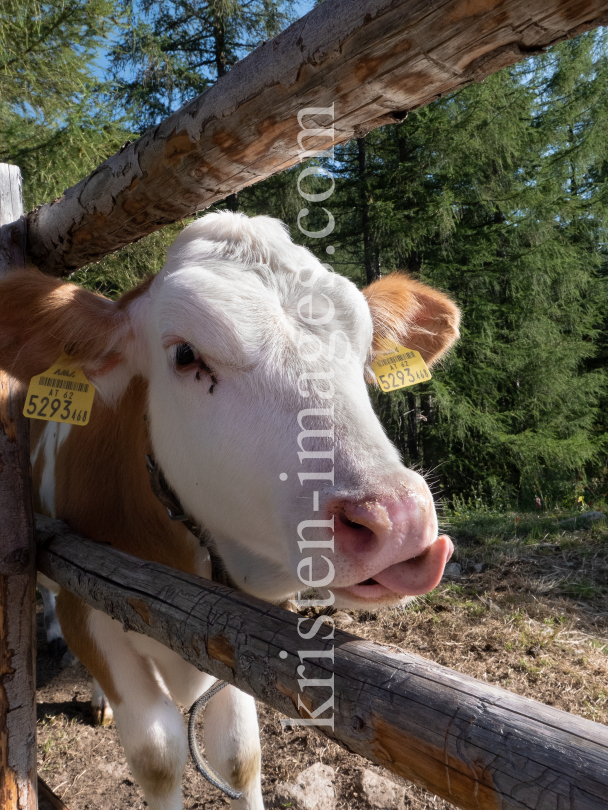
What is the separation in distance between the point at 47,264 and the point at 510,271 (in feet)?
30.2

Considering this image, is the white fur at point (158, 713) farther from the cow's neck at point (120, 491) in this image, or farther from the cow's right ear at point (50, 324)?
the cow's right ear at point (50, 324)

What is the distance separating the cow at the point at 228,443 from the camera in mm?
1133

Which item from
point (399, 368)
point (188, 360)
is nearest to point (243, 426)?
point (188, 360)

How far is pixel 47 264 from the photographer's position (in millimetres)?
2170

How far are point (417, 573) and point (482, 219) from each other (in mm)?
10373

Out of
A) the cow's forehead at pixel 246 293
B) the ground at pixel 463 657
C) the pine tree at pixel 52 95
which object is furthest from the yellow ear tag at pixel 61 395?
the pine tree at pixel 52 95

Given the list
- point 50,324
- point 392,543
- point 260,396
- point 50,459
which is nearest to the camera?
point 392,543

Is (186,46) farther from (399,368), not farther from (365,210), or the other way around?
(399,368)

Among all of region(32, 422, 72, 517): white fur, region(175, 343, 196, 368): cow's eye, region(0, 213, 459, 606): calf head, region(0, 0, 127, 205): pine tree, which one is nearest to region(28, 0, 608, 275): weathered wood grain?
region(0, 213, 459, 606): calf head

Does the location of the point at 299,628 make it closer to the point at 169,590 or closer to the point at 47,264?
the point at 169,590

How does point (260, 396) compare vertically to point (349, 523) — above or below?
above

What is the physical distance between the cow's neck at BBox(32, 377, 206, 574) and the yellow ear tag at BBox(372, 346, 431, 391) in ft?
3.01

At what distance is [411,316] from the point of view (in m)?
2.29

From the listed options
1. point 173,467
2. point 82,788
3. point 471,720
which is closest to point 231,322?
point 173,467
